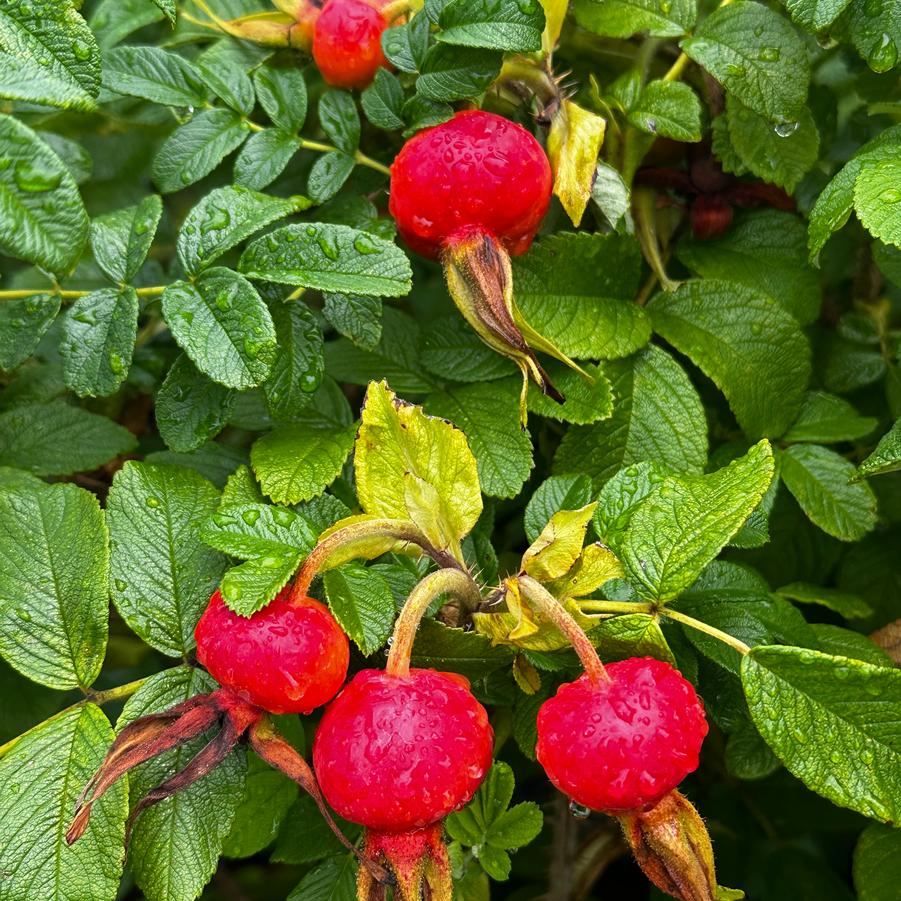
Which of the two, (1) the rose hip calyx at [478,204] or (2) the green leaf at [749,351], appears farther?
(2) the green leaf at [749,351]

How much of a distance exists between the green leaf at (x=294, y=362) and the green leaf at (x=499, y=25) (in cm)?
32

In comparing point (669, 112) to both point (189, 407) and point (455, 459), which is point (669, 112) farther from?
point (189, 407)

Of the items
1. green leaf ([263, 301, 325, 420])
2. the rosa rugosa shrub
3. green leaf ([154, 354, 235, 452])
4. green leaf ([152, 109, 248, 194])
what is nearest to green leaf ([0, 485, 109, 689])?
the rosa rugosa shrub

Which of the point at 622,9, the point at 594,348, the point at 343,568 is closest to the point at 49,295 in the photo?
the point at 343,568

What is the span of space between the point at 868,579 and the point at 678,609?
407 millimetres

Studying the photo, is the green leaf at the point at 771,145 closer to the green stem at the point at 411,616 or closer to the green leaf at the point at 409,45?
the green leaf at the point at 409,45

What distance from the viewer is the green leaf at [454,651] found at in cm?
92

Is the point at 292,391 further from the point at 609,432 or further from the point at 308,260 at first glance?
the point at 609,432

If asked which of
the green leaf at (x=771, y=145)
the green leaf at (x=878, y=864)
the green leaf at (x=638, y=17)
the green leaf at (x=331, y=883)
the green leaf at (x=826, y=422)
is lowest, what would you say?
the green leaf at (x=331, y=883)

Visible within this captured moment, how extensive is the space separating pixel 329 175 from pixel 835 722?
79 cm

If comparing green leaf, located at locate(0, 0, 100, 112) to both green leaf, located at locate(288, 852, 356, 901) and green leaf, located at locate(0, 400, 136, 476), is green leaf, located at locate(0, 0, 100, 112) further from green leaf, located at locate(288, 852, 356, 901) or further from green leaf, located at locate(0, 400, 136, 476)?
green leaf, located at locate(288, 852, 356, 901)

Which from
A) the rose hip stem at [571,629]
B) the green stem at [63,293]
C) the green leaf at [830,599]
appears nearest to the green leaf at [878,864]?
the green leaf at [830,599]

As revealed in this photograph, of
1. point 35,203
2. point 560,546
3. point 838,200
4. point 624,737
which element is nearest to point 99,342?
point 35,203

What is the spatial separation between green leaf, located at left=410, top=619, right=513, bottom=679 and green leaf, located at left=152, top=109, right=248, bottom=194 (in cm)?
62
